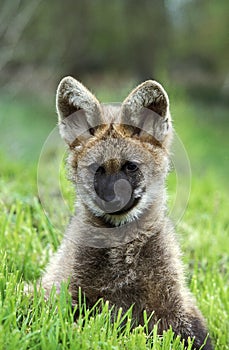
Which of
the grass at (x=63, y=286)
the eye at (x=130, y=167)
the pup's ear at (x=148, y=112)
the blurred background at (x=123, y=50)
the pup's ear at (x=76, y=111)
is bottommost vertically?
the grass at (x=63, y=286)

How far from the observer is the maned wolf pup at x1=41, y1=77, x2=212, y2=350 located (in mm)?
3727

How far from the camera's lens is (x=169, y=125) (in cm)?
399

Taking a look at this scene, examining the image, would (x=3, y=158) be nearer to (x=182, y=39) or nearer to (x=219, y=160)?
(x=219, y=160)

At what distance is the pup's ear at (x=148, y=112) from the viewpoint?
3736 millimetres

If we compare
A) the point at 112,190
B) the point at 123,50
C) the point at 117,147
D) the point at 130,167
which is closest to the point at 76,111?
the point at 117,147

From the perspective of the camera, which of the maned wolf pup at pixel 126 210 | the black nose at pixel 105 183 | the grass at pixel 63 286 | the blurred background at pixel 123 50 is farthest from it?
the blurred background at pixel 123 50

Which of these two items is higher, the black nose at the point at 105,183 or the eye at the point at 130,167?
the eye at the point at 130,167

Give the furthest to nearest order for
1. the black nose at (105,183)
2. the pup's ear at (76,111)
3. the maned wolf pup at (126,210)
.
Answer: the pup's ear at (76,111)
the maned wolf pup at (126,210)
the black nose at (105,183)

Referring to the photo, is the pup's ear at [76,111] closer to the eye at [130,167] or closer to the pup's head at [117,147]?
the pup's head at [117,147]

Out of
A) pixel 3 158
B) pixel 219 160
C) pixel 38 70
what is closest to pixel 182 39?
pixel 38 70

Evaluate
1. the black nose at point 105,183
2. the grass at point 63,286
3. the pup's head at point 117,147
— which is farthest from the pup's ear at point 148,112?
the grass at point 63,286

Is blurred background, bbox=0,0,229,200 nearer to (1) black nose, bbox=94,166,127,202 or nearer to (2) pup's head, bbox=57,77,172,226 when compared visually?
(2) pup's head, bbox=57,77,172,226

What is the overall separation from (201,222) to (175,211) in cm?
244

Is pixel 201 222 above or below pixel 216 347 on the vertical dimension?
above
